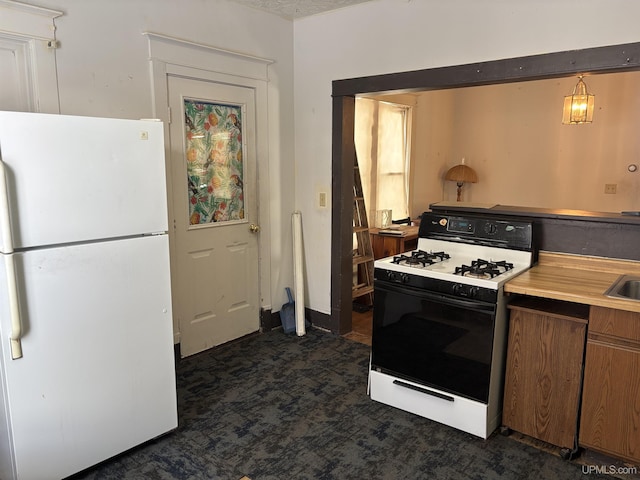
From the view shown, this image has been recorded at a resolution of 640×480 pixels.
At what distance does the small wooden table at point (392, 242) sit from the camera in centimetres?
457

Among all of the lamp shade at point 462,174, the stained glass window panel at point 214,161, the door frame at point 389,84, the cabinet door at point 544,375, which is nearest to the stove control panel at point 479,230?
the cabinet door at point 544,375

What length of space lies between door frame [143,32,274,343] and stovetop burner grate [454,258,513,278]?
1.78m

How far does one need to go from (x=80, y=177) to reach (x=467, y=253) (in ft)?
7.21

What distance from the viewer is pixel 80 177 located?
202 cm

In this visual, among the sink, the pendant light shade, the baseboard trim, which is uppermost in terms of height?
the pendant light shade

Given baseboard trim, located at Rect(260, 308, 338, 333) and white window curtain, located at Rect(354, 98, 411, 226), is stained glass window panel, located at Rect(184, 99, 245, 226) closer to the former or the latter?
baseboard trim, located at Rect(260, 308, 338, 333)

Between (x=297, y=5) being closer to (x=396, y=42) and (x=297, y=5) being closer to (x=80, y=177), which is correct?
(x=396, y=42)

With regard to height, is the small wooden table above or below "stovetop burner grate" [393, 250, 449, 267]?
below

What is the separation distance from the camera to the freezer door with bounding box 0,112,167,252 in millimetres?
1858

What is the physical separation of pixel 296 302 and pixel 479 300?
187 cm

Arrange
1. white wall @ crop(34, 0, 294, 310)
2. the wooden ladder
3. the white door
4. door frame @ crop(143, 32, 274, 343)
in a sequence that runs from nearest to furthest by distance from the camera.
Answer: white wall @ crop(34, 0, 294, 310), door frame @ crop(143, 32, 274, 343), the white door, the wooden ladder

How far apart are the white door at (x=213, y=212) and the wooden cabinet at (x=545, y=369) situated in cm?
210

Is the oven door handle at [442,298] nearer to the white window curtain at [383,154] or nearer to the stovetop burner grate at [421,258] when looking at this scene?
the stovetop burner grate at [421,258]

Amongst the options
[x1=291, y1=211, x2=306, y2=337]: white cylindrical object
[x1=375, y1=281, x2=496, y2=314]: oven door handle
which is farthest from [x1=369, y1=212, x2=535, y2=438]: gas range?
[x1=291, y1=211, x2=306, y2=337]: white cylindrical object
